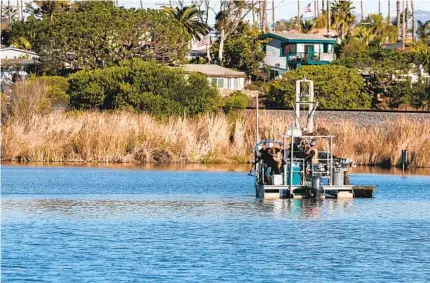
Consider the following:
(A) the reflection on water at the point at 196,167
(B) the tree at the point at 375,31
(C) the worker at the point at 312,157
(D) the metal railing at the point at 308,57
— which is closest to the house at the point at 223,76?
(D) the metal railing at the point at 308,57

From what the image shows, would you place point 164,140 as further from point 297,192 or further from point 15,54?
point 15,54

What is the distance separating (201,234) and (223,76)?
65473 millimetres

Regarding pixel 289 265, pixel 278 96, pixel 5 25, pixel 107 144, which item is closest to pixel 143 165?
pixel 107 144

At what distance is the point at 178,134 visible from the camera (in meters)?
67.1

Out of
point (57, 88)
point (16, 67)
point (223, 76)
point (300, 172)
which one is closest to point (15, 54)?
point (16, 67)

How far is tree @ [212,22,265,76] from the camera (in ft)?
348

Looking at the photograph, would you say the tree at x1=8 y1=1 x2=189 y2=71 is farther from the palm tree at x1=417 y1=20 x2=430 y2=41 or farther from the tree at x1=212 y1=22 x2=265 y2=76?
the palm tree at x1=417 y1=20 x2=430 y2=41

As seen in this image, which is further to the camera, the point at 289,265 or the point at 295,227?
the point at 295,227

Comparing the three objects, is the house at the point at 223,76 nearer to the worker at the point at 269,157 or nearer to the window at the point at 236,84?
the window at the point at 236,84

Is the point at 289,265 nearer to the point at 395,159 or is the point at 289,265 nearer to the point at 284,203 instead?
the point at 284,203

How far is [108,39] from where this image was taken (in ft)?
303

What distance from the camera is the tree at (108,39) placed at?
9188cm

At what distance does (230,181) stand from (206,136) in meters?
13.0

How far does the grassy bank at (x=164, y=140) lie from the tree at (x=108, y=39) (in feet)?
78.5
